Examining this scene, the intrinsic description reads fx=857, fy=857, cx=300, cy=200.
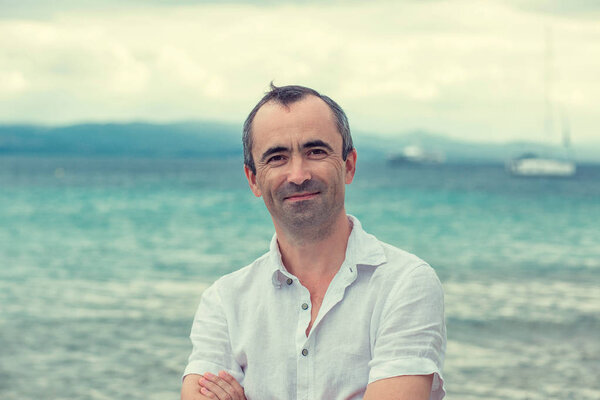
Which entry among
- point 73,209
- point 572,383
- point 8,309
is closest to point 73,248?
point 8,309

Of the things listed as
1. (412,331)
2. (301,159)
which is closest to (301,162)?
(301,159)

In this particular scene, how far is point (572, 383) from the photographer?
34.5ft

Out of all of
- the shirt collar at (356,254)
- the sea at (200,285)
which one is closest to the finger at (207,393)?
the shirt collar at (356,254)

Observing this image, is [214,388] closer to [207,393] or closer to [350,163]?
[207,393]

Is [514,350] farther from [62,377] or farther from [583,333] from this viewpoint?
[62,377]

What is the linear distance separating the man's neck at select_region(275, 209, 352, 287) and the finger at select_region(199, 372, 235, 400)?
42cm

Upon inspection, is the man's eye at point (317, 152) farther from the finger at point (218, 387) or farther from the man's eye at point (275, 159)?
the finger at point (218, 387)

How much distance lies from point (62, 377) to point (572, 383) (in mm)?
6390

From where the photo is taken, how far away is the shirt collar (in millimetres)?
2727

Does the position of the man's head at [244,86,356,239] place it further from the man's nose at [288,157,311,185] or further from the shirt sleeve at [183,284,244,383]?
the shirt sleeve at [183,284,244,383]

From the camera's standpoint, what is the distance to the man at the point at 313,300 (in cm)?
262

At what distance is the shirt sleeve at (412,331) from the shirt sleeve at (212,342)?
0.55m

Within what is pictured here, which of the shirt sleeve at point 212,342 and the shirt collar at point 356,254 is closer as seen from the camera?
the shirt collar at point 356,254

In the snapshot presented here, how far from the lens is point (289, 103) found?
9.16 feet
